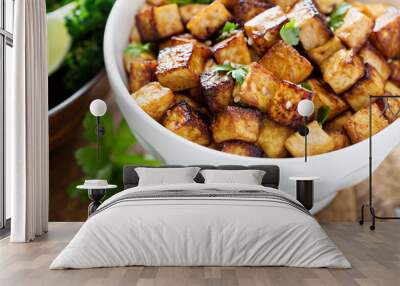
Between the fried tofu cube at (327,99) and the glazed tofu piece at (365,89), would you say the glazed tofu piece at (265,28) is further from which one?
the glazed tofu piece at (365,89)

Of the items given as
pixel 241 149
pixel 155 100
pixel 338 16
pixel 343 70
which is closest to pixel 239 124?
pixel 241 149

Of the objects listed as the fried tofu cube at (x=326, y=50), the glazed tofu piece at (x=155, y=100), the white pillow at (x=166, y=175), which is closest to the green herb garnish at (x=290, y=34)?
the fried tofu cube at (x=326, y=50)

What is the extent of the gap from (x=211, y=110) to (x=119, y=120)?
36.2 inches

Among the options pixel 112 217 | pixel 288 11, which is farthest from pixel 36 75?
pixel 288 11

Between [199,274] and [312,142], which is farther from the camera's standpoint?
[312,142]

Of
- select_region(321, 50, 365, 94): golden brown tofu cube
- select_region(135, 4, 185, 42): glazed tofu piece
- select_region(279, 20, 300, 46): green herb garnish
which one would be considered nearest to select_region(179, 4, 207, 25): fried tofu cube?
select_region(135, 4, 185, 42): glazed tofu piece

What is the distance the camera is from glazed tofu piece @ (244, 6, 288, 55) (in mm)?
4934

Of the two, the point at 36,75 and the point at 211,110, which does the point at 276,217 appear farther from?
the point at 36,75

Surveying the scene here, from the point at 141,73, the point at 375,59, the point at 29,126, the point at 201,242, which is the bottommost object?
the point at 201,242

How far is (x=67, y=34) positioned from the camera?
5148mm

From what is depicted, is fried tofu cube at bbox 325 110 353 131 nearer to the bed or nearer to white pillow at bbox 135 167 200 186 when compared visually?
white pillow at bbox 135 167 200 186

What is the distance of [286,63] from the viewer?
4.92 metres

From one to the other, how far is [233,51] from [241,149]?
33.2 inches

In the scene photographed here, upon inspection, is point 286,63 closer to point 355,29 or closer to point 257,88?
point 257,88
